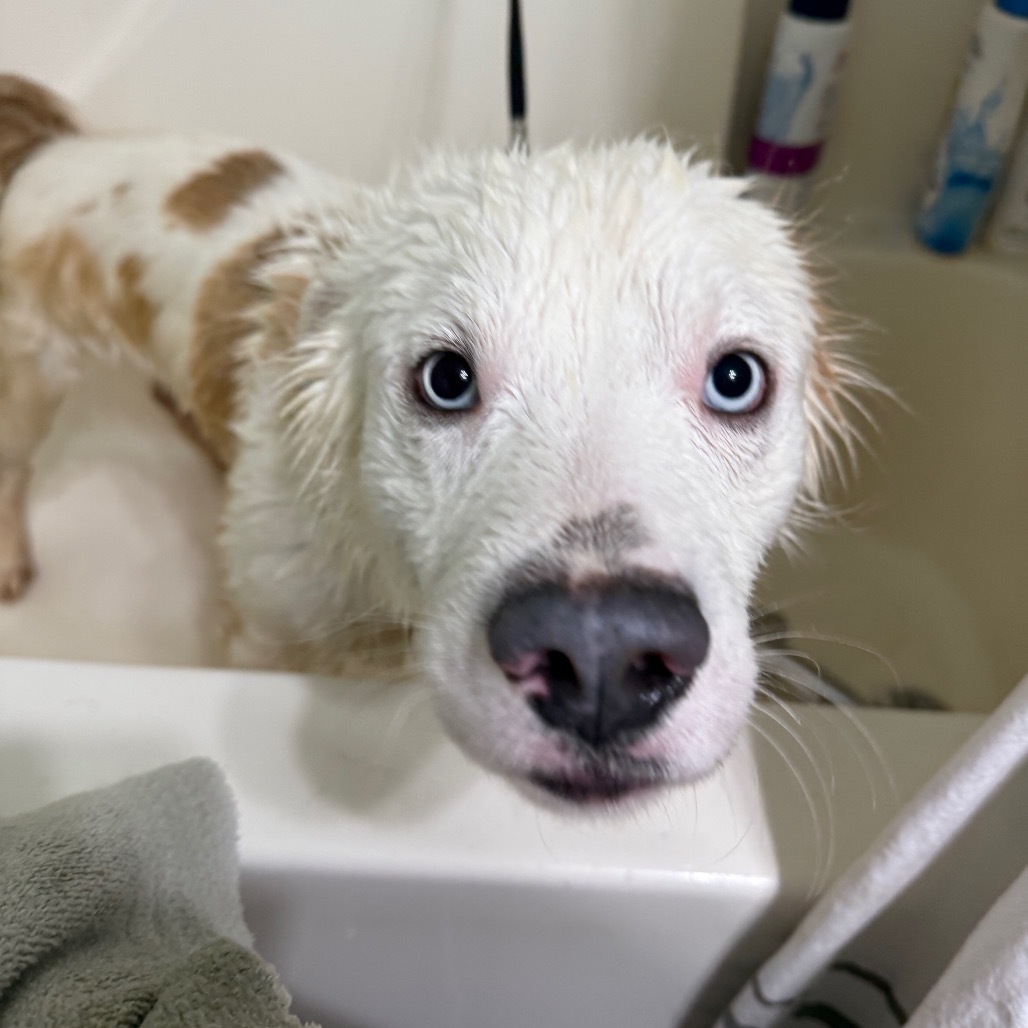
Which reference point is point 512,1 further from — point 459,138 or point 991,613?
point 991,613

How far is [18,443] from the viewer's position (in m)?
1.30

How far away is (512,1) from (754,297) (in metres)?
0.72

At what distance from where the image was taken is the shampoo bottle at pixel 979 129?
1.15 meters

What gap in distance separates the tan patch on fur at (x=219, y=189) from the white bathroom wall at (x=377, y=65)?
32 cm

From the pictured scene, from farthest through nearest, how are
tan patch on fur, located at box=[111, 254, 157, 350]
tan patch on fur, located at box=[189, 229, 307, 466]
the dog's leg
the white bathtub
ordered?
the dog's leg, tan patch on fur, located at box=[111, 254, 157, 350], tan patch on fur, located at box=[189, 229, 307, 466], the white bathtub

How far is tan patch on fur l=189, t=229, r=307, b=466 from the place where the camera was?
99cm

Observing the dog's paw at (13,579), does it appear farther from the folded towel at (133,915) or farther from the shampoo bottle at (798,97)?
the shampoo bottle at (798,97)

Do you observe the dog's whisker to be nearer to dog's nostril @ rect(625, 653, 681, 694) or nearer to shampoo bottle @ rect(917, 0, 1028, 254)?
dog's nostril @ rect(625, 653, 681, 694)

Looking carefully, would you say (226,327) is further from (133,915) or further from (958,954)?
(958,954)

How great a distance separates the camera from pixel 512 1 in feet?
3.78

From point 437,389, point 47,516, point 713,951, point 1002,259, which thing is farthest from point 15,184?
point 1002,259

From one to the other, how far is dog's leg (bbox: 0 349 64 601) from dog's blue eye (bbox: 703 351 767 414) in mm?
998

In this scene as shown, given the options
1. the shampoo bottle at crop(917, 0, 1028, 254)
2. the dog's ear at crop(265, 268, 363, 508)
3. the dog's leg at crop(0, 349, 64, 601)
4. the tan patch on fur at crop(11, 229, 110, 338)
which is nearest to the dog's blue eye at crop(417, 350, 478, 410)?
the dog's ear at crop(265, 268, 363, 508)

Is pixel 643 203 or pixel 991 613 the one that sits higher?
pixel 643 203
